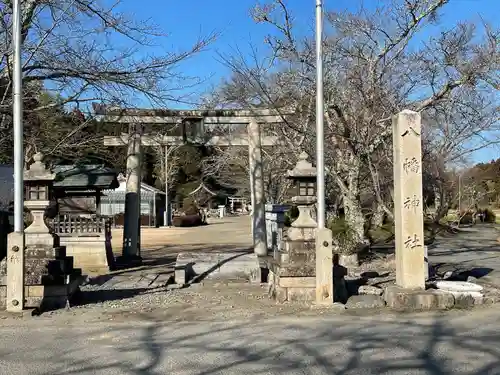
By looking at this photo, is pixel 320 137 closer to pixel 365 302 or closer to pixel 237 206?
pixel 365 302

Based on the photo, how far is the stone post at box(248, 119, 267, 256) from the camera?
56.4ft

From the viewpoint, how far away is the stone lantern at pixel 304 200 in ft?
32.9

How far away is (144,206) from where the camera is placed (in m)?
48.9

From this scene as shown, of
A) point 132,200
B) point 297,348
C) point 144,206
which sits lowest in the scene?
point 297,348

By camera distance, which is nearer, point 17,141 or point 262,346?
point 262,346

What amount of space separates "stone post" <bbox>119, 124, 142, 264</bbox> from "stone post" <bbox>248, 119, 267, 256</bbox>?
3511mm

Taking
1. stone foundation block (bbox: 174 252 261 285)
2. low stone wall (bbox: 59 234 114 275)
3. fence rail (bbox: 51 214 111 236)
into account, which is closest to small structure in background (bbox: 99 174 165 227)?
fence rail (bbox: 51 214 111 236)

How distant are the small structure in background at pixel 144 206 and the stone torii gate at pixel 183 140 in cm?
2893

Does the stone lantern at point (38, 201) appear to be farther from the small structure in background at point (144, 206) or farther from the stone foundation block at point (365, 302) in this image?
the small structure in background at point (144, 206)

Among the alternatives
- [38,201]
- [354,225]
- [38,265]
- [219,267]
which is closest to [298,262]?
[38,265]

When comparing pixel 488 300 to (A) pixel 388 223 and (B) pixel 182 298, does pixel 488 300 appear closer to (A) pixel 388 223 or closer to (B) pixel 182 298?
(B) pixel 182 298

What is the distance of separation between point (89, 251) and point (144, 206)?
32574mm

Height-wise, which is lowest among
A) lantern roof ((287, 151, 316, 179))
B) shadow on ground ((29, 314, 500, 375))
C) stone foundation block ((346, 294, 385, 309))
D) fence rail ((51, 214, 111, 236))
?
shadow on ground ((29, 314, 500, 375))

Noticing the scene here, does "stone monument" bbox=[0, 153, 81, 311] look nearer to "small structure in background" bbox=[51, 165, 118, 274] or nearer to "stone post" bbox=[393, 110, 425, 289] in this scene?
"stone post" bbox=[393, 110, 425, 289]
